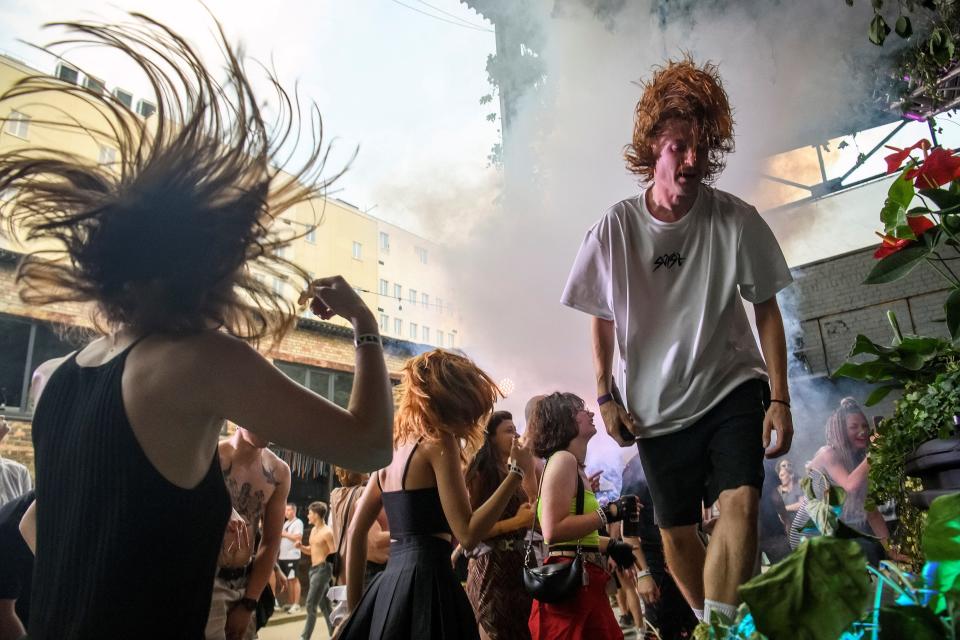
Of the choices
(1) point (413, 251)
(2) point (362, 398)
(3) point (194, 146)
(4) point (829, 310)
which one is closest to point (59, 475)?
(2) point (362, 398)

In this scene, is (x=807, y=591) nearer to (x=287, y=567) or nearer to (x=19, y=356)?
(x=287, y=567)

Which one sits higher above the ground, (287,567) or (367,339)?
(367,339)

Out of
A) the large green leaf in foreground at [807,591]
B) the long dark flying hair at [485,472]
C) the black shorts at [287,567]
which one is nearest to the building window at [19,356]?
the black shorts at [287,567]

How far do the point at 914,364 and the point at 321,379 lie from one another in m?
14.5

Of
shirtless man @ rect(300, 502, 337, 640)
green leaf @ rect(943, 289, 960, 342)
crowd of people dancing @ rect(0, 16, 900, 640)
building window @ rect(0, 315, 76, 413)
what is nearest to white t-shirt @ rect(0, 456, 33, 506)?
crowd of people dancing @ rect(0, 16, 900, 640)

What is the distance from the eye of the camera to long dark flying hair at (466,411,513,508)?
3.97 metres

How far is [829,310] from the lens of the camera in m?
11.7

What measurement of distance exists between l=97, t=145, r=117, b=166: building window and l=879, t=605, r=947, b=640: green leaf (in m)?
1.38

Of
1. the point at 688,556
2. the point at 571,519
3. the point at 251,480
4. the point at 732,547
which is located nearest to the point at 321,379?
the point at 251,480

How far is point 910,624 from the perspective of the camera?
17.4 inches

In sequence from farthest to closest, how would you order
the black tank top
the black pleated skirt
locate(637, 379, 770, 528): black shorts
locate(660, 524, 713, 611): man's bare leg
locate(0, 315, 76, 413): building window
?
locate(0, 315, 76, 413): building window → the black pleated skirt → locate(660, 524, 713, 611): man's bare leg → locate(637, 379, 770, 528): black shorts → the black tank top

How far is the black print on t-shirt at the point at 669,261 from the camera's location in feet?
8.41

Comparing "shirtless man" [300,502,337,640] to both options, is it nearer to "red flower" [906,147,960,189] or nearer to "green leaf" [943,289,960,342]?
"green leaf" [943,289,960,342]

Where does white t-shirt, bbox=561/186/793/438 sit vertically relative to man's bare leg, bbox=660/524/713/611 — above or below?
above
